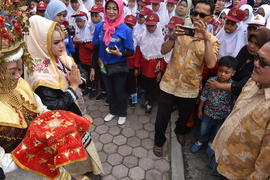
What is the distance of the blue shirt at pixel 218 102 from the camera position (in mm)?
3141

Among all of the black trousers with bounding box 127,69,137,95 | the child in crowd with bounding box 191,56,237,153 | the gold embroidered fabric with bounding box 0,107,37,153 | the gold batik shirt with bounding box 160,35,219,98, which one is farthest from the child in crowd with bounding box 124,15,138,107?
the gold embroidered fabric with bounding box 0,107,37,153

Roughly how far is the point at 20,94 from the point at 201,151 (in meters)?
3.10

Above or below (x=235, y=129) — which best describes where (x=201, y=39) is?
above

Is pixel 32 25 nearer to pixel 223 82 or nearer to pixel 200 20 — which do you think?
pixel 200 20

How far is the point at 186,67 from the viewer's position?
2963mm

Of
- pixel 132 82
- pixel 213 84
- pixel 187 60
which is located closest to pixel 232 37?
pixel 213 84

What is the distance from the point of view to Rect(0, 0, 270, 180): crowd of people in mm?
1766

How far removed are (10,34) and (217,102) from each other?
2.83 m

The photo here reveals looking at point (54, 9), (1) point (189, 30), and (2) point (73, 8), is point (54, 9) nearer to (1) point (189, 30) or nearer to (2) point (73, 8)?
(2) point (73, 8)

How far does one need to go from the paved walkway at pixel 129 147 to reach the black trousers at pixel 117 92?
10.3 inches

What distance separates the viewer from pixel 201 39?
2820mm

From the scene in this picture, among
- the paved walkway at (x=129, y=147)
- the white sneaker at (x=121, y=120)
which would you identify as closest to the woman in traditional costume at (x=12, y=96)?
the paved walkway at (x=129, y=147)

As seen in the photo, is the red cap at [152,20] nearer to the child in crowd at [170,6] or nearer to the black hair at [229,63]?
the black hair at [229,63]

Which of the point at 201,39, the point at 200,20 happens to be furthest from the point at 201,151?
the point at 200,20
